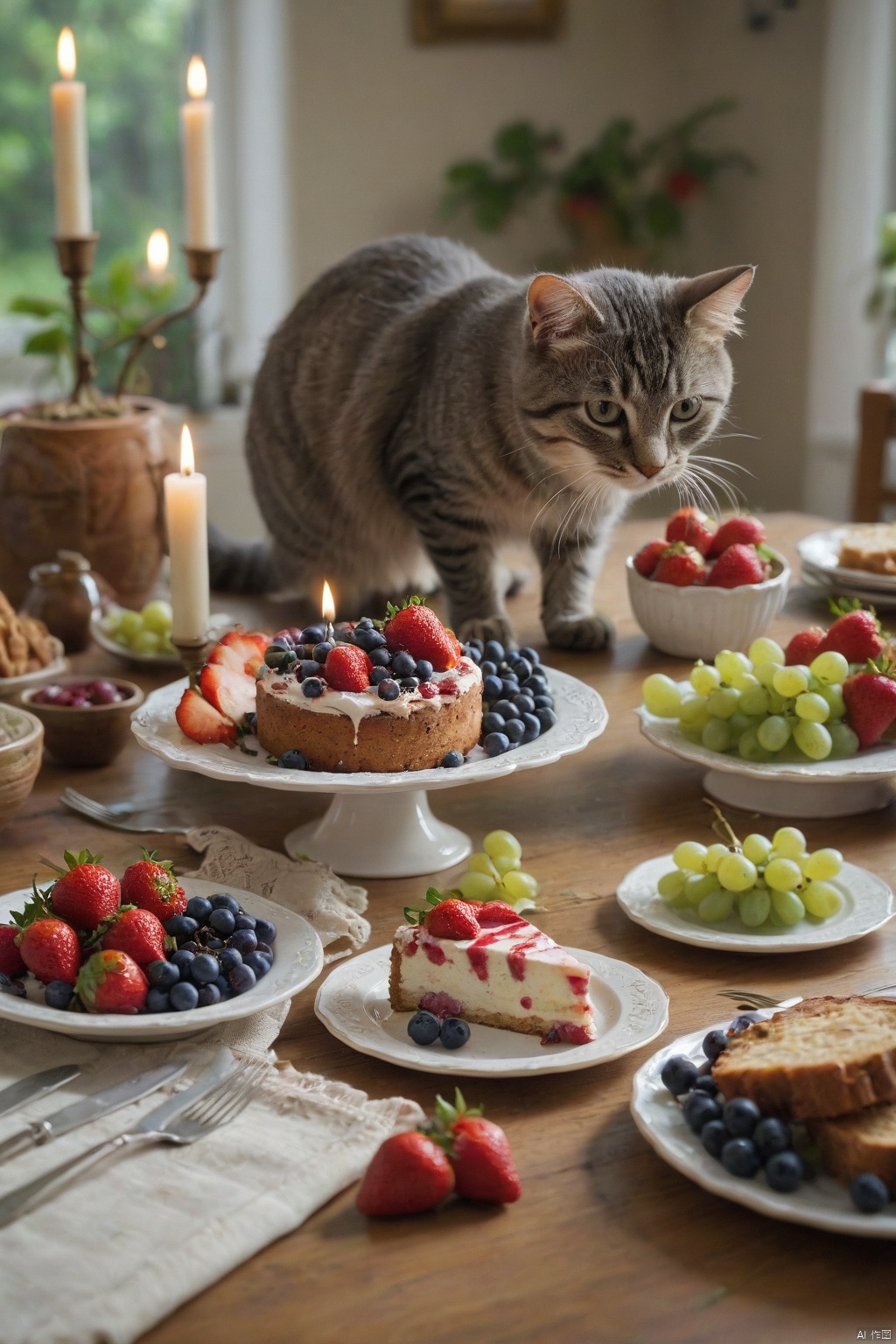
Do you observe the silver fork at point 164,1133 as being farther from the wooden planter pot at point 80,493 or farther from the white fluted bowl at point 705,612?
the wooden planter pot at point 80,493

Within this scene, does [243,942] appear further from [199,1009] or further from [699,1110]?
[699,1110]

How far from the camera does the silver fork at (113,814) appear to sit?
147 centimetres

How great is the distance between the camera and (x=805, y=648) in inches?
62.7

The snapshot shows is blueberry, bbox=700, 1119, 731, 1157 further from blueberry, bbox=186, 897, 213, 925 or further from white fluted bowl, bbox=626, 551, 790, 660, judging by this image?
white fluted bowl, bbox=626, 551, 790, 660

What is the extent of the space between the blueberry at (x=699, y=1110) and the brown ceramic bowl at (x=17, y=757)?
0.76m

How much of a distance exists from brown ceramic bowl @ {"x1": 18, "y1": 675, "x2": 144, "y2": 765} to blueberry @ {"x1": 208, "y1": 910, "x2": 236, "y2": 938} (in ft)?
1.89

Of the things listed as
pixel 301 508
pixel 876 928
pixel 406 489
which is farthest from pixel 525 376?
pixel 876 928

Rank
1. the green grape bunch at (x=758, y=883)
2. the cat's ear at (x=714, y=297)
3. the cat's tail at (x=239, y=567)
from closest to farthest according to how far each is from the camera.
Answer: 1. the green grape bunch at (x=758, y=883)
2. the cat's ear at (x=714, y=297)
3. the cat's tail at (x=239, y=567)

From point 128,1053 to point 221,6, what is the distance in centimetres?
390

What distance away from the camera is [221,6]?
4.16 metres

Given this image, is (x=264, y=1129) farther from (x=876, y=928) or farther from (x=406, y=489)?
(x=406, y=489)

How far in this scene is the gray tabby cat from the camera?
6.04 feet

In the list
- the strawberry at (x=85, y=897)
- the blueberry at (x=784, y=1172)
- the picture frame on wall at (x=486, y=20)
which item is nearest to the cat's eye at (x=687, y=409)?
the strawberry at (x=85, y=897)

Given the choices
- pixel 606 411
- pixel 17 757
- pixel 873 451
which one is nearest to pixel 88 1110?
pixel 17 757
